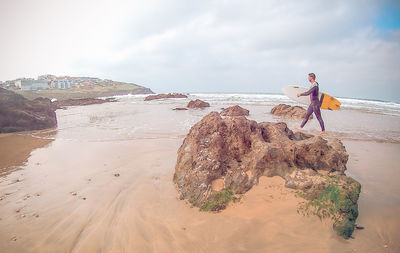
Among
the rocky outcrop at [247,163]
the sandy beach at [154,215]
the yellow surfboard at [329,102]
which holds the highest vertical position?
the yellow surfboard at [329,102]

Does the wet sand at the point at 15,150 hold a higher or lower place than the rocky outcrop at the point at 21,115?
lower

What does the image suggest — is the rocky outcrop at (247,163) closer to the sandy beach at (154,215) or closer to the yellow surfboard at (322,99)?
the sandy beach at (154,215)

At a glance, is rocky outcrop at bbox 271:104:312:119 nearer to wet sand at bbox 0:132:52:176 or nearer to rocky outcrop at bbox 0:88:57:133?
wet sand at bbox 0:132:52:176

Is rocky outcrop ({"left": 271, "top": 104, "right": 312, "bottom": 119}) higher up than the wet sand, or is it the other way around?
rocky outcrop ({"left": 271, "top": 104, "right": 312, "bottom": 119})

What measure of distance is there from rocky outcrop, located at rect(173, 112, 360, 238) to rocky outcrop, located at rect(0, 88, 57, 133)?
11.8 meters

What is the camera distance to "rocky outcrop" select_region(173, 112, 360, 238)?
11.0ft

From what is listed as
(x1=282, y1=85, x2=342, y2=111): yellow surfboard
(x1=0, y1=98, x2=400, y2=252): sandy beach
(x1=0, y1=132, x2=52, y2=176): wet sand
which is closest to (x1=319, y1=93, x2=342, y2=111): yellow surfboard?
(x1=282, y1=85, x2=342, y2=111): yellow surfboard

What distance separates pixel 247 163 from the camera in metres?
4.05

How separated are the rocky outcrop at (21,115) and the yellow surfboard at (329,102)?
1553 cm

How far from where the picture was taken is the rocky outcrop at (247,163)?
11.0 ft

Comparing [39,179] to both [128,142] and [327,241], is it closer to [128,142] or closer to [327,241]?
[128,142]

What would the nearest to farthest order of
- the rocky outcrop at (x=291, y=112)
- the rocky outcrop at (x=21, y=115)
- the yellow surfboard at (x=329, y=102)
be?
the yellow surfboard at (x=329, y=102), the rocky outcrop at (x=21, y=115), the rocky outcrop at (x=291, y=112)

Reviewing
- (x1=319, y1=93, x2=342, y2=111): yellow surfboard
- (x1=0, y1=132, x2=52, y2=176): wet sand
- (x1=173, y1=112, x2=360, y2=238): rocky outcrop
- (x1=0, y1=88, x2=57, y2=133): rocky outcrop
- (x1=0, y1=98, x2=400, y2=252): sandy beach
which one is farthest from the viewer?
(x1=0, y1=88, x2=57, y2=133): rocky outcrop

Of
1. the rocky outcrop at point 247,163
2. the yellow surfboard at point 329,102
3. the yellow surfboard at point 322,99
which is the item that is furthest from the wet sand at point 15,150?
the yellow surfboard at point 329,102
